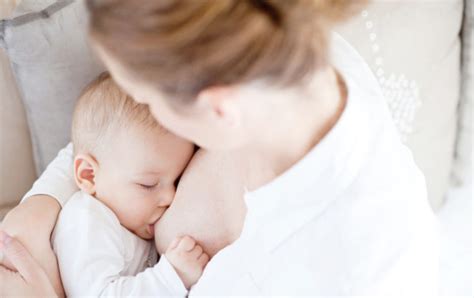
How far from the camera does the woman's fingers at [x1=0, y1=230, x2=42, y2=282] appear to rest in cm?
94

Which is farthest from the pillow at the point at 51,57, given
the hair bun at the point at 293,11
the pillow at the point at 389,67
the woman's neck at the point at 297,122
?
the hair bun at the point at 293,11

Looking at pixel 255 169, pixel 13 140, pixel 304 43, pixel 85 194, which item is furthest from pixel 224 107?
pixel 13 140

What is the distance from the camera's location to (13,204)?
129 cm

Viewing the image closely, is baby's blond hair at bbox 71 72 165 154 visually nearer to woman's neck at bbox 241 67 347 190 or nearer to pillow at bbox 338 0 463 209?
woman's neck at bbox 241 67 347 190

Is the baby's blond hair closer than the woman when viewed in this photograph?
No

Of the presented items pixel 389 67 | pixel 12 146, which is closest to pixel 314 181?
pixel 389 67

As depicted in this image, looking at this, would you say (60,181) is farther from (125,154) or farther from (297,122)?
(297,122)

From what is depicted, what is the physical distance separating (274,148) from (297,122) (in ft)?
0.15

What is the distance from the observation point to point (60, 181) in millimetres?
1081

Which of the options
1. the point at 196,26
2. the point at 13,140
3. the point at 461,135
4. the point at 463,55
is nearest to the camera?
the point at 196,26

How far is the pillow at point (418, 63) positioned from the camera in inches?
48.7

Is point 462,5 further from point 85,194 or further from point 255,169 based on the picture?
point 85,194

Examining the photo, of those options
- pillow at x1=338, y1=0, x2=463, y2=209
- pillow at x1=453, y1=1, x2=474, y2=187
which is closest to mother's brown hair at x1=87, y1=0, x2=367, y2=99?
pillow at x1=338, y1=0, x2=463, y2=209

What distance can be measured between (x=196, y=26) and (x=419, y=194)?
15.5 inches
